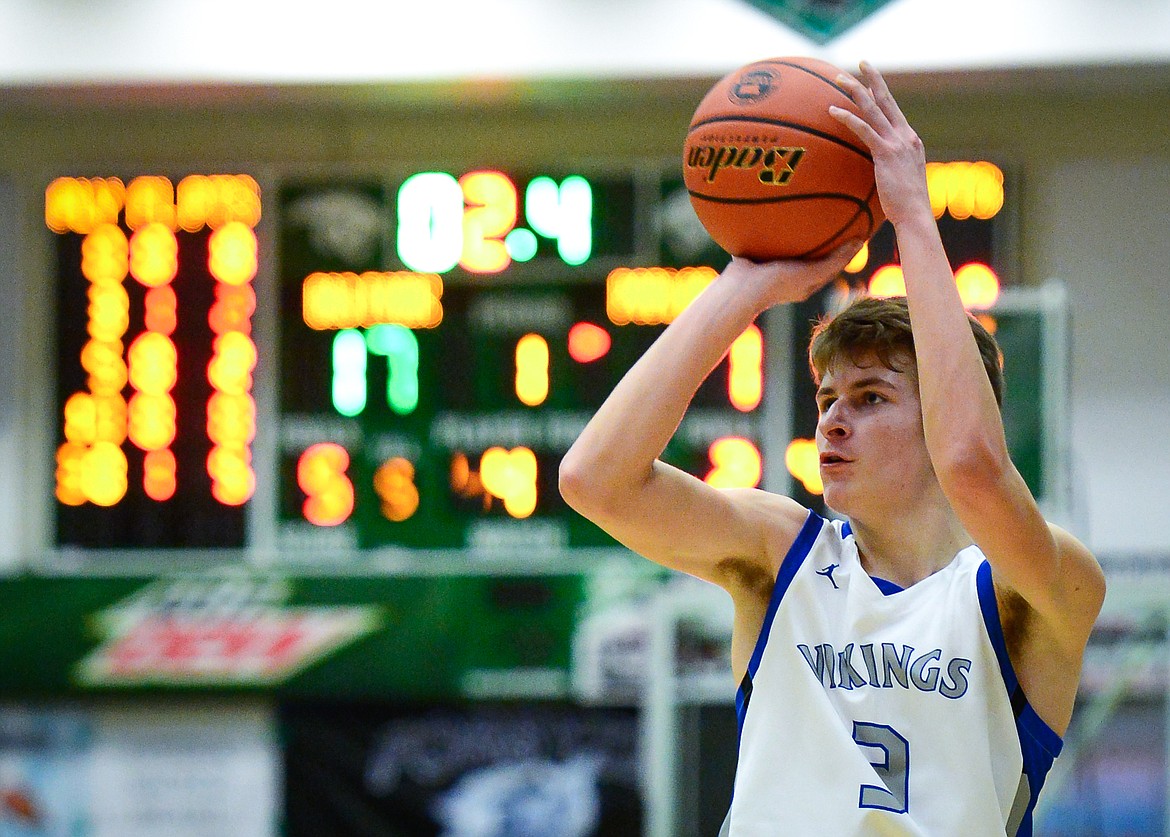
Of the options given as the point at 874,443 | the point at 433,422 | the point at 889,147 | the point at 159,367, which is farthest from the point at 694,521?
the point at 159,367

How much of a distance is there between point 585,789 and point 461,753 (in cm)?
47

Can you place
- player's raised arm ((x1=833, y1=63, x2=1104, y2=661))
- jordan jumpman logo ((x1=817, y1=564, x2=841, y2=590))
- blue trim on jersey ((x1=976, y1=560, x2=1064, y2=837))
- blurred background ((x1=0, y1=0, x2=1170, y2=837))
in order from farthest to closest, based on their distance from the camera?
1. blurred background ((x1=0, y1=0, x2=1170, y2=837))
2. jordan jumpman logo ((x1=817, y1=564, x2=841, y2=590))
3. blue trim on jersey ((x1=976, y1=560, x2=1064, y2=837))
4. player's raised arm ((x1=833, y1=63, x2=1104, y2=661))

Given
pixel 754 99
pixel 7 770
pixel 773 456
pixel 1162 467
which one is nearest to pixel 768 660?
pixel 754 99

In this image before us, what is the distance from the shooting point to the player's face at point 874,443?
1.59m

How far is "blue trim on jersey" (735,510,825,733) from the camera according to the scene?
5.29 feet

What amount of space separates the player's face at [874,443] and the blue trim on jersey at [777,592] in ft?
0.20

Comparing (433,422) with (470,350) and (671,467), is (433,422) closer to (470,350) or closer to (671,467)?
(470,350)

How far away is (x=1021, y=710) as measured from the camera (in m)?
1.53

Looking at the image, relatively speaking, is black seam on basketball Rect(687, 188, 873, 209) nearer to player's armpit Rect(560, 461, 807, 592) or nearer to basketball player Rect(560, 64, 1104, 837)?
basketball player Rect(560, 64, 1104, 837)

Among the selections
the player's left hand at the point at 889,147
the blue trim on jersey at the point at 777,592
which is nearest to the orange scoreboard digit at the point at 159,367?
the blue trim on jersey at the point at 777,592

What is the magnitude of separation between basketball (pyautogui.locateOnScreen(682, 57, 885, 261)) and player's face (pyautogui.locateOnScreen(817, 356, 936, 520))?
18cm

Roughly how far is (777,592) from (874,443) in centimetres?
20

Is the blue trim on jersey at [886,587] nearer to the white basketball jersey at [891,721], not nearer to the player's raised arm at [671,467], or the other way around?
the white basketball jersey at [891,721]

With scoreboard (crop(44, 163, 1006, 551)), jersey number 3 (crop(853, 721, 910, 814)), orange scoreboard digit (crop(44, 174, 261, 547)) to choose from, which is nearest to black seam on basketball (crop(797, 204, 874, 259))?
jersey number 3 (crop(853, 721, 910, 814))
